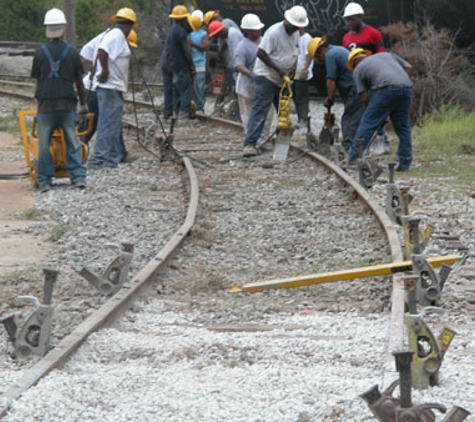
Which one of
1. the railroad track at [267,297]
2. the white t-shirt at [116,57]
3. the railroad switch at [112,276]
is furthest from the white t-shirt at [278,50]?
the railroad switch at [112,276]

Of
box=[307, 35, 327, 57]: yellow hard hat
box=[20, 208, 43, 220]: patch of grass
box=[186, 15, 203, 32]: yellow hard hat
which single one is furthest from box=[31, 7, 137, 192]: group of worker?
box=[186, 15, 203, 32]: yellow hard hat

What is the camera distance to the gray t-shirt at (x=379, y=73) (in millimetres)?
11812

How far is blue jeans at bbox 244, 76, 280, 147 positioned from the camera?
45.2 feet

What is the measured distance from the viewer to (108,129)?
1295cm

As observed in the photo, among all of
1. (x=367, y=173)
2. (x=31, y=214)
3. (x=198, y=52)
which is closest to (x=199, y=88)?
(x=198, y=52)

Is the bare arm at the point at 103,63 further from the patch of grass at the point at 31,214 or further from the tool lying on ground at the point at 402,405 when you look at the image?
the tool lying on ground at the point at 402,405

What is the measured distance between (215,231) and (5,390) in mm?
4783

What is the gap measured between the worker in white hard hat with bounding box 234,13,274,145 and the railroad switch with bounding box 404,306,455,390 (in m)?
9.72

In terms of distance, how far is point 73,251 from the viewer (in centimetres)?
835

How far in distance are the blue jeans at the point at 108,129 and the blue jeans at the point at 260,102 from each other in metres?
1.75

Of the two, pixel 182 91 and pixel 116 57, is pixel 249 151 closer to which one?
pixel 116 57

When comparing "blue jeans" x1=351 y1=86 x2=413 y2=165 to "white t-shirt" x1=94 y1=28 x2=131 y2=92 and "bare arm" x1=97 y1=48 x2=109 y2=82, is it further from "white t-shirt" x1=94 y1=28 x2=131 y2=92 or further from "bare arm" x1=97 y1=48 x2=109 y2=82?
"bare arm" x1=97 y1=48 x2=109 y2=82

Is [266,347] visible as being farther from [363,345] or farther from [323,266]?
[323,266]

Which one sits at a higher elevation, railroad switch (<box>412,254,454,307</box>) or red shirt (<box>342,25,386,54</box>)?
red shirt (<box>342,25,386,54</box>)
